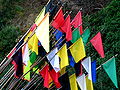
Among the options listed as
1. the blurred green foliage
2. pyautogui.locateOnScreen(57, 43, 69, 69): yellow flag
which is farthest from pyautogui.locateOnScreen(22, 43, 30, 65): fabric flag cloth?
the blurred green foliage

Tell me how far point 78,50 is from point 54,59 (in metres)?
0.49

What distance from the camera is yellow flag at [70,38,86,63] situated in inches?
217

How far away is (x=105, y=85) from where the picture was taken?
726 centimetres

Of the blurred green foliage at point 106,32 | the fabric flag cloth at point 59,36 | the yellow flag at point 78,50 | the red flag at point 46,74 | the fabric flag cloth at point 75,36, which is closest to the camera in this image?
the yellow flag at point 78,50

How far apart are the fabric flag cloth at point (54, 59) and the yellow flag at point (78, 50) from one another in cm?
33

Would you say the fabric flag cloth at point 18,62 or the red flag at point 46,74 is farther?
the red flag at point 46,74

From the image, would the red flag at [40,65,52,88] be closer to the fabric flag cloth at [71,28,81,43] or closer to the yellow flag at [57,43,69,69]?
the yellow flag at [57,43,69,69]

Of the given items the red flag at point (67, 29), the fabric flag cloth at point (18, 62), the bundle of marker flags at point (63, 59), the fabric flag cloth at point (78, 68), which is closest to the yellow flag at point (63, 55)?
the bundle of marker flags at point (63, 59)

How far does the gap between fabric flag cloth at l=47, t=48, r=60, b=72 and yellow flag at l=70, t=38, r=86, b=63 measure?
330mm

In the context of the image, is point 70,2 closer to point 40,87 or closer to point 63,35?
point 40,87

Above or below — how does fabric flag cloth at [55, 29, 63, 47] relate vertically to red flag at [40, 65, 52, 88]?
above

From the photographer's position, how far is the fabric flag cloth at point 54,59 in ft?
17.8

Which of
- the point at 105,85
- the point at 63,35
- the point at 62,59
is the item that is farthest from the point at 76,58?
the point at 105,85

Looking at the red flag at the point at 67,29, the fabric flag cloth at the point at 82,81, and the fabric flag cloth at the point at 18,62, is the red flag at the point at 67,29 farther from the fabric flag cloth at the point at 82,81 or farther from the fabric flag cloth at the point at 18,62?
the fabric flag cloth at the point at 18,62
